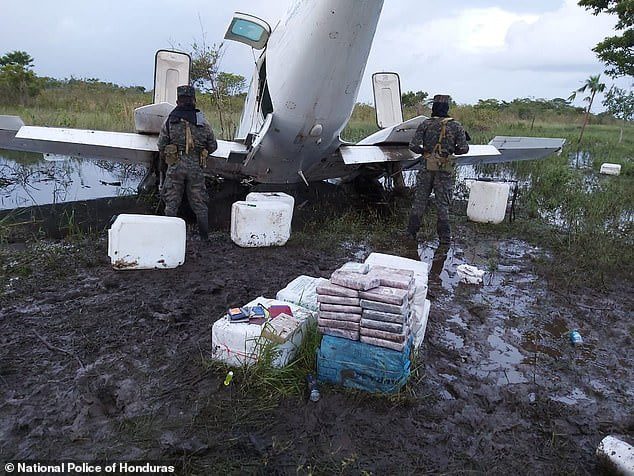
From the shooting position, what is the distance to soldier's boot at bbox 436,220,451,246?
6738 mm

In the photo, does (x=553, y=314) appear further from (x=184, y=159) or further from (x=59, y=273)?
(x=59, y=273)

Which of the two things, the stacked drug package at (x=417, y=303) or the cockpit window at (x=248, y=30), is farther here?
the cockpit window at (x=248, y=30)

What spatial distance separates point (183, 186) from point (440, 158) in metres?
3.46

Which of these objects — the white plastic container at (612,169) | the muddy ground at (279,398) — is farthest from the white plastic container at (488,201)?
the white plastic container at (612,169)

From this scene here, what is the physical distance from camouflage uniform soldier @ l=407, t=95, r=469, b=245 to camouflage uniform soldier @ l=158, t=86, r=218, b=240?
9.47 feet

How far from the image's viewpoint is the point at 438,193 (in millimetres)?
6605

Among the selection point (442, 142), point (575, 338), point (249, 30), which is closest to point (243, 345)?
point (575, 338)

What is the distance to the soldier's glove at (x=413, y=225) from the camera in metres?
6.89

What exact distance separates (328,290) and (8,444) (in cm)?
197

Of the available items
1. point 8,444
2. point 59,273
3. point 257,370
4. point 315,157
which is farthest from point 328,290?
point 315,157

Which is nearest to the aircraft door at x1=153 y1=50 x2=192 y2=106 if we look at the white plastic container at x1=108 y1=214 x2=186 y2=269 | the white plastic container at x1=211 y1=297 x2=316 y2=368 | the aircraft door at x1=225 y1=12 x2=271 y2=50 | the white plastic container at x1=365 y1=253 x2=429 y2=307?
the aircraft door at x1=225 y1=12 x2=271 y2=50

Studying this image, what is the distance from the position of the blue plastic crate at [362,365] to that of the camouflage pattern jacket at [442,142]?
388cm

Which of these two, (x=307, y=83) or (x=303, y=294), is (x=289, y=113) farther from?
(x=303, y=294)

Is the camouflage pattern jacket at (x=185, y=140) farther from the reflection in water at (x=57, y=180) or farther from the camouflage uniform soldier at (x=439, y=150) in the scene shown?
the reflection in water at (x=57, y=180)
